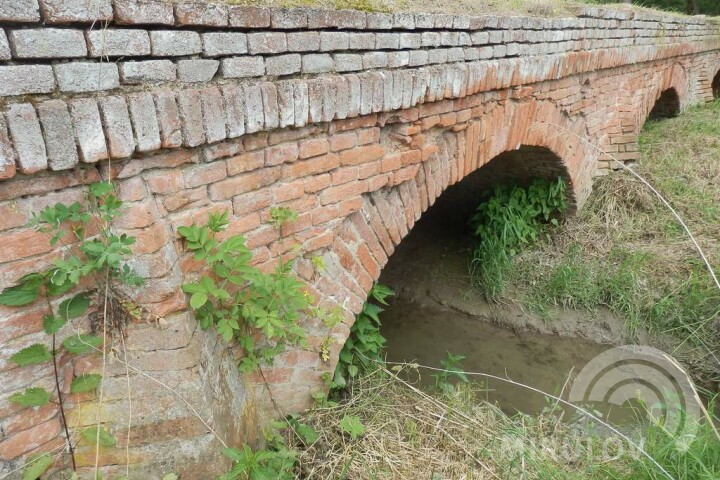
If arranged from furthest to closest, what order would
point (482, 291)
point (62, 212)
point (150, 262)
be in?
point (482, 291), point (150, 262), point (62, 212)

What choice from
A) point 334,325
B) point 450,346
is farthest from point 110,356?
point 450,346

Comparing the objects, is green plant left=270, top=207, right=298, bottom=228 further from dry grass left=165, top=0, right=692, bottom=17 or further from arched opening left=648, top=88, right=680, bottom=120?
arched opening left=648, top=88, right=680, bottom=120

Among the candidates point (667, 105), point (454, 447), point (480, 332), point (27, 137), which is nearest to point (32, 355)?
point (27, 137)

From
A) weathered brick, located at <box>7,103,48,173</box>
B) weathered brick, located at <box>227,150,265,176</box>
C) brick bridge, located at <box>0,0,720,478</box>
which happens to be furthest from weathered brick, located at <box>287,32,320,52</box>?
weathered brick, located at <box>7,103,48,173</box>

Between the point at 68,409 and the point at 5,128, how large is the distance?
1.10m

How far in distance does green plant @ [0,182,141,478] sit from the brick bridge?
41 millimetres

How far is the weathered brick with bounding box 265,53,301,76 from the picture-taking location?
202cm

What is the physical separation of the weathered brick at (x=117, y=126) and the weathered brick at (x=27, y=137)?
191 millimetres

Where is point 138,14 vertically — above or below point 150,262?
above

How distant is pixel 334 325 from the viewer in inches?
106

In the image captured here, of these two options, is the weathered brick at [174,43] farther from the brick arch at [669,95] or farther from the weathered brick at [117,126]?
the brick arch at [669,95]

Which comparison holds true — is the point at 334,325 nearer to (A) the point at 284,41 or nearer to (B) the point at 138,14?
(A) the point at 284,41

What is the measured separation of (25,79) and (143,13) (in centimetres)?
44

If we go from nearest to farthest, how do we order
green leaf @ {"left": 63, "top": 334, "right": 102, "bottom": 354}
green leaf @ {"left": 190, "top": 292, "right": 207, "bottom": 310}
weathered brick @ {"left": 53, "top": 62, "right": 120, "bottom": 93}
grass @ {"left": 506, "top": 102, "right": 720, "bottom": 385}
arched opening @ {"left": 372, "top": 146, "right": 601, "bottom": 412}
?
1. weathered brick @ {"left": 53, "top": 62, "right": 120, "bottom": 93}
2. green leaf @ {"left": 63, "top": 334, "right": 102, "bottom": 354}
3. green leaf @ {"left": 190, "top": 292, "right": 207, "bottom": 310}
4. grass @ {"left": 506, "top": 102, "right": 720, "bottom": 385}
5. arched opening @ {"left": 372, "top": 146, "right": 601, "bottom": 412}
